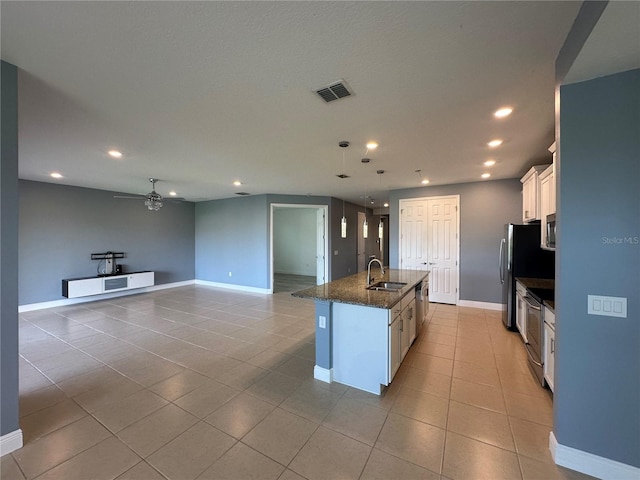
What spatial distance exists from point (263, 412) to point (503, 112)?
11.3 ft

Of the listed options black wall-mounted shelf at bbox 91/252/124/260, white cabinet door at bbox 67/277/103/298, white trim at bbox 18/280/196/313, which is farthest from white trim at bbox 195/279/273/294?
white cabinet door at bbox 67/277/103/298

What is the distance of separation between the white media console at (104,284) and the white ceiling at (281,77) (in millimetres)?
3083

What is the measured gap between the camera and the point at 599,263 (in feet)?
5.19

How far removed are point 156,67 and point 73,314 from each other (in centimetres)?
573

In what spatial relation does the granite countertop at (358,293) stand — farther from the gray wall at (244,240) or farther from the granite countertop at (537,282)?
the gray wall at (244,240)

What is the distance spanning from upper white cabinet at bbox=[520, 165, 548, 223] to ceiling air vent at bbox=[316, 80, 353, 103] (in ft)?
10.2

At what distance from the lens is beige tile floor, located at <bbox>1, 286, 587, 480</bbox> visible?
66.2 inches

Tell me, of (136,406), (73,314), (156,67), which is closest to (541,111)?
(156,67)

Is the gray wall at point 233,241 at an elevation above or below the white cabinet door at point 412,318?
above

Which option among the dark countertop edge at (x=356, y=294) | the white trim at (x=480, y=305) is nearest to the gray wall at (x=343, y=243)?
the white trim at (x=480, y=305)

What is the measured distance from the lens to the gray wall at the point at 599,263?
1.52 m

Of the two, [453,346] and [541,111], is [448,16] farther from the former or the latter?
[453,346]

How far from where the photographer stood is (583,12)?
129 cm

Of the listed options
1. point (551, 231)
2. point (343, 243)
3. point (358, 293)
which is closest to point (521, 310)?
point (551, 231)
